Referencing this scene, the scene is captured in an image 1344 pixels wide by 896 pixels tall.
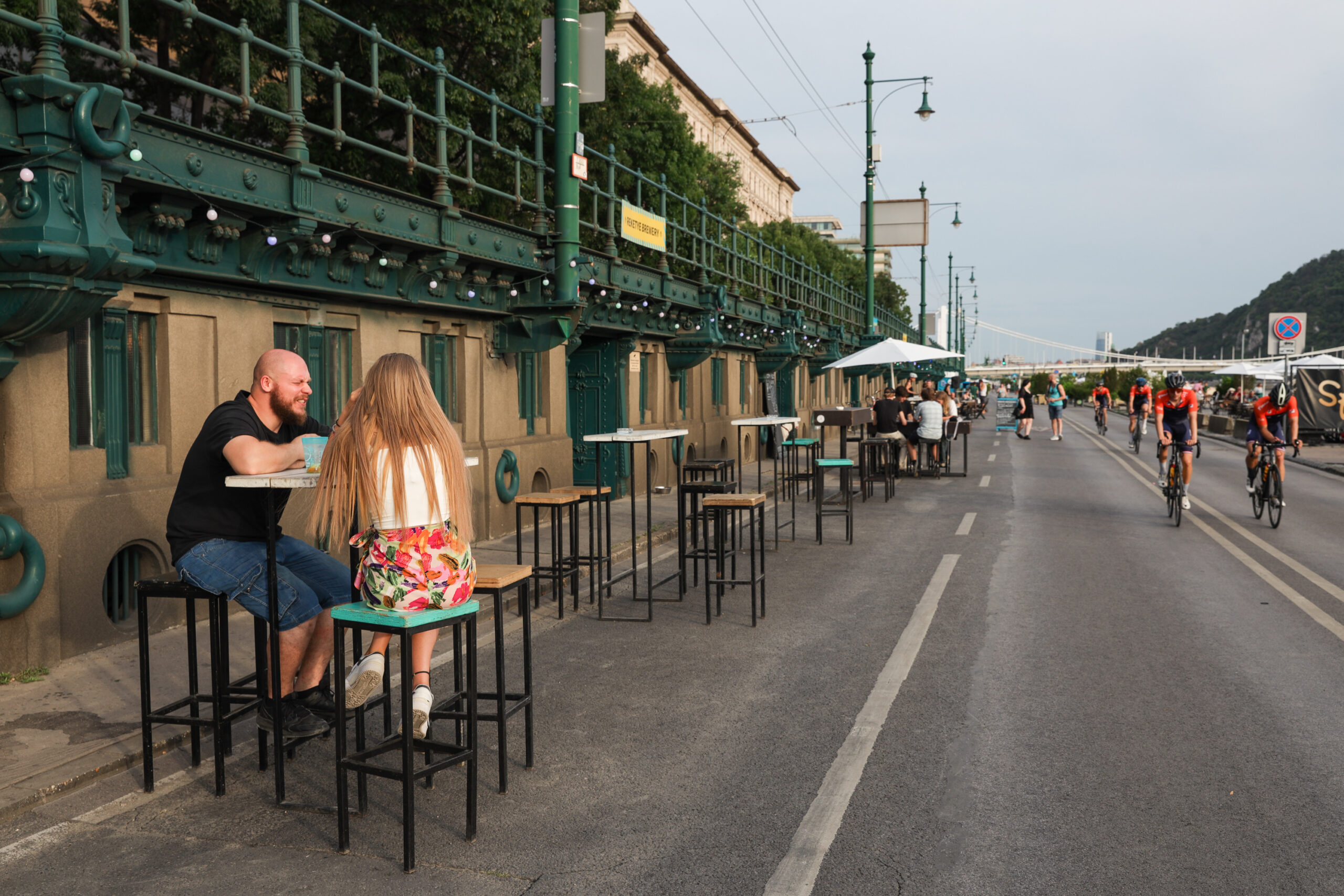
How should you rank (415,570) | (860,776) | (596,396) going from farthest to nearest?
(596,396) → (860,776) → (415,570)

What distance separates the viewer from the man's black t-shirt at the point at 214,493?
181 inches

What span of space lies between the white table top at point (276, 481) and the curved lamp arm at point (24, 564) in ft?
9.13

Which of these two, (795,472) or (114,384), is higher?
(114,384)

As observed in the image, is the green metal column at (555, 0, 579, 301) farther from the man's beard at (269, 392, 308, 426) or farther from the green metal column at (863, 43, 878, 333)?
the green metal column at (863, 43, 878, 333)

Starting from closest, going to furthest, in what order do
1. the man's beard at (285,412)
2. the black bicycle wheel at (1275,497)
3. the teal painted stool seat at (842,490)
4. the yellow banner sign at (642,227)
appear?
the man's beard at (285,412) < the teal painted stool seat at (842,490) < the black bicycle wheel at (1275,497) < the yellow banner sign at (642,227)

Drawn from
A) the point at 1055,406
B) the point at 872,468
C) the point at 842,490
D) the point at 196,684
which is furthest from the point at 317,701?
the point at 1055,406

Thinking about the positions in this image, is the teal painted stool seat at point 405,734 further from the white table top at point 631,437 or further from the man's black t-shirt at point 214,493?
the white table top at point 631,437

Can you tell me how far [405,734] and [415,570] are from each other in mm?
605

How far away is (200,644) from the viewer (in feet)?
23.9

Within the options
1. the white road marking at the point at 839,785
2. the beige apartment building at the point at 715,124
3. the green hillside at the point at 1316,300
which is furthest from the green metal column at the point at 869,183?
the green hillside at the point at 1316,300

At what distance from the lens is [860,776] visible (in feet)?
15.6

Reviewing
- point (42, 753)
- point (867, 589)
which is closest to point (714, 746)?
point (42, 753)

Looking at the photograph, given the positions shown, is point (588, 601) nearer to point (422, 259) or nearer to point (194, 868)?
point (422, 259)

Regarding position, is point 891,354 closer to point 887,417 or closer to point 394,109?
point 887,417
